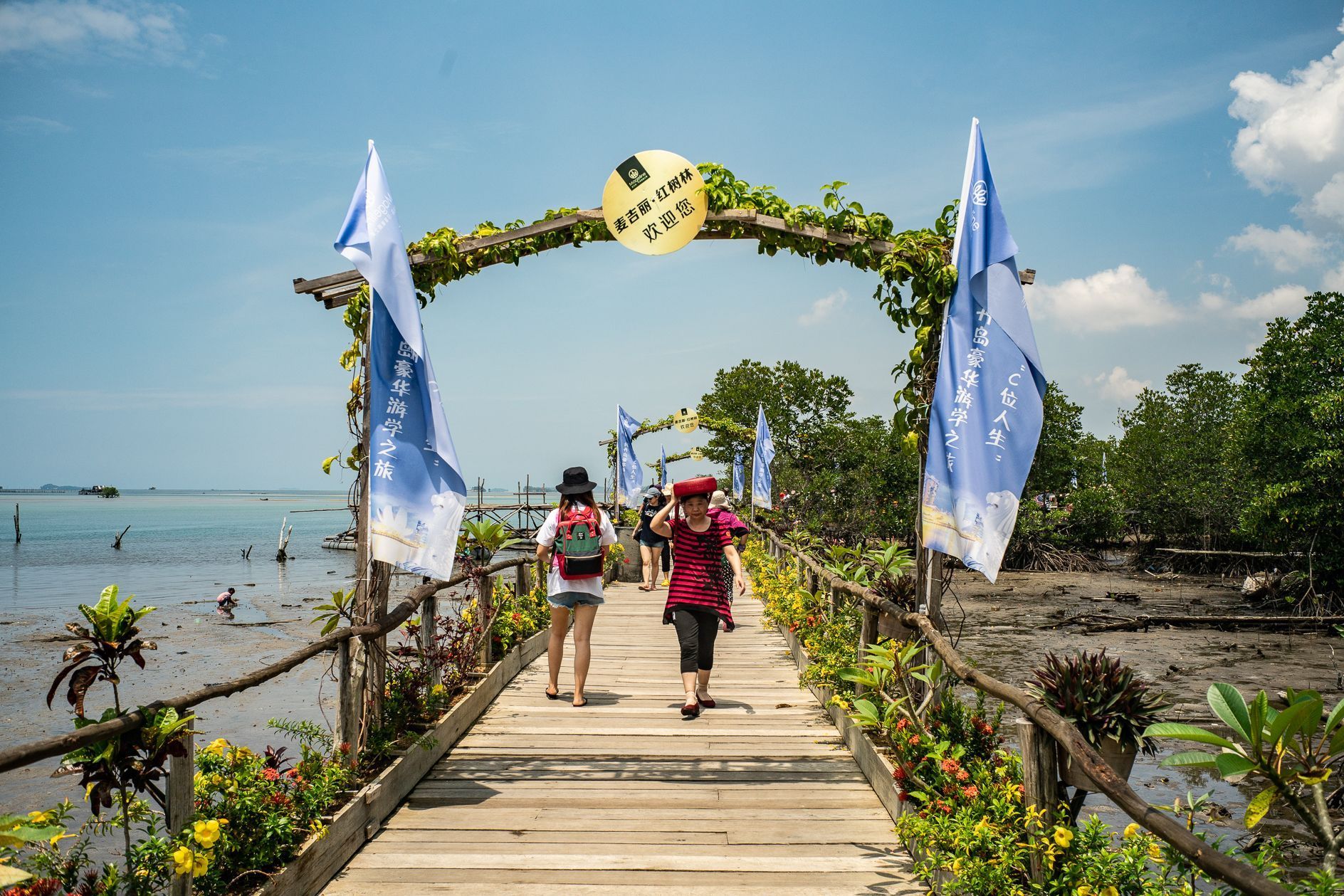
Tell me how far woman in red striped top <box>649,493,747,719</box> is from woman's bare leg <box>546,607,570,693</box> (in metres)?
0.78

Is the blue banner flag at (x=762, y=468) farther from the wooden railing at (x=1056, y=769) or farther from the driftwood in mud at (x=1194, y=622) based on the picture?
the wooden railing at (x=1056, y=769)

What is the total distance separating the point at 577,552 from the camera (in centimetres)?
602

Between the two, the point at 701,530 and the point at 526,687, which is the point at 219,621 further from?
the point at 701,530

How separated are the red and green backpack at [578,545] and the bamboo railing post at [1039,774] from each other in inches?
133

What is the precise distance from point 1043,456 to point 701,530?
2932 centimetres

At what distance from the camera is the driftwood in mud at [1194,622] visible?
17312mm

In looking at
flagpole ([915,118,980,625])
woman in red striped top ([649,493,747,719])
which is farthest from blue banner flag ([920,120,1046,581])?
woman in red striped top ([649,493,747,719])

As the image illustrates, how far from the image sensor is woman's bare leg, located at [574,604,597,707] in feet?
20.4

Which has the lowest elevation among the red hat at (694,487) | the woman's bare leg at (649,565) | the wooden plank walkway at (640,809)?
the wooden plank walkway at (640,809)

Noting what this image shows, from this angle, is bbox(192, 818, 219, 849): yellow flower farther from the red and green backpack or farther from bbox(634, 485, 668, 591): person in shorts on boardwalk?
bbox(634, 485, 668, 591): person in shorts on boardwalk

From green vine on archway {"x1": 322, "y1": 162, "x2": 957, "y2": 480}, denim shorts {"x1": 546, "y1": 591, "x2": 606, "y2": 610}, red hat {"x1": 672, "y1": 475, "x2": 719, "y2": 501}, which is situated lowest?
denim shorts {"x1": 546, "y1": 591, "x2": 606, "y2": 610}

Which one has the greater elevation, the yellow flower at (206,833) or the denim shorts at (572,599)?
the denim shorts at (572,599)

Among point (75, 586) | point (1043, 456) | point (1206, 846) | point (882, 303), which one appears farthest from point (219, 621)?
point (1043, 456)

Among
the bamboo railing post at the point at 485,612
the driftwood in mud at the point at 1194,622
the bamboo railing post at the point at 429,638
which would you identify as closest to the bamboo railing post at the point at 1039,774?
the bamboo railing post at the point at 429,638
